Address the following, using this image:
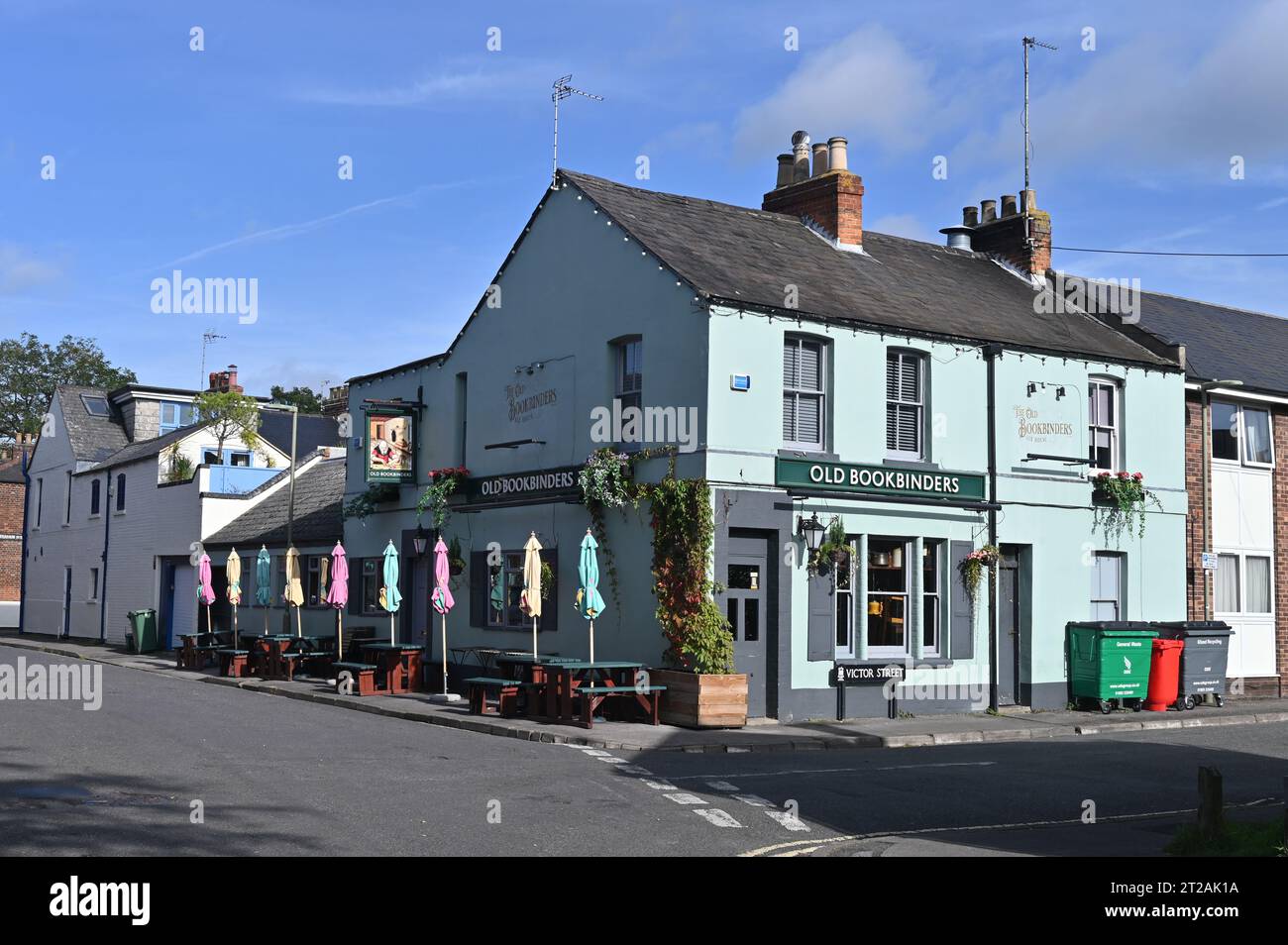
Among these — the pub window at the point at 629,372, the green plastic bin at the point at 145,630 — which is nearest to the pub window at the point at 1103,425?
the pub window at the point at 629,372

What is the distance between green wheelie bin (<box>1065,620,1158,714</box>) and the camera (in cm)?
2338

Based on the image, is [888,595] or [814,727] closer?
[814,727]

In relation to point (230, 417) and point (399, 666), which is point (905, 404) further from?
point (230, 417)

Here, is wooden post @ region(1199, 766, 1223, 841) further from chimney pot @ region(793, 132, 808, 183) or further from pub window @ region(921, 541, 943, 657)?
chimney pot @ region(793, 132, 808, 183)

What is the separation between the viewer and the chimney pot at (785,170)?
2684cm

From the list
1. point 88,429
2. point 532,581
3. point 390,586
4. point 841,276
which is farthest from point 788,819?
point 88,429

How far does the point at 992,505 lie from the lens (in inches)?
893

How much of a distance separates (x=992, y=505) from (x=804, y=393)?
13.6 ft

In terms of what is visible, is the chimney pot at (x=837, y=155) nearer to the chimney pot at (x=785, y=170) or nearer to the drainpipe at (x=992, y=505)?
the chimney pot at (x=785, y=170)

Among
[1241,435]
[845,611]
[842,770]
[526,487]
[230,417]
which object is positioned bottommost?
[842,770]

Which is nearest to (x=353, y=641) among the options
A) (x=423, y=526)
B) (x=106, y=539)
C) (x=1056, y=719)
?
(x=423, y=526)

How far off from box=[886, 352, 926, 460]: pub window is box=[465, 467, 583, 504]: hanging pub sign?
536 cm

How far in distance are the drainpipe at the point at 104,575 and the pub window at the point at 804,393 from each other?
29.0 meters

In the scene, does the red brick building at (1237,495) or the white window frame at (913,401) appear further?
the red brick building at (1237,495)
